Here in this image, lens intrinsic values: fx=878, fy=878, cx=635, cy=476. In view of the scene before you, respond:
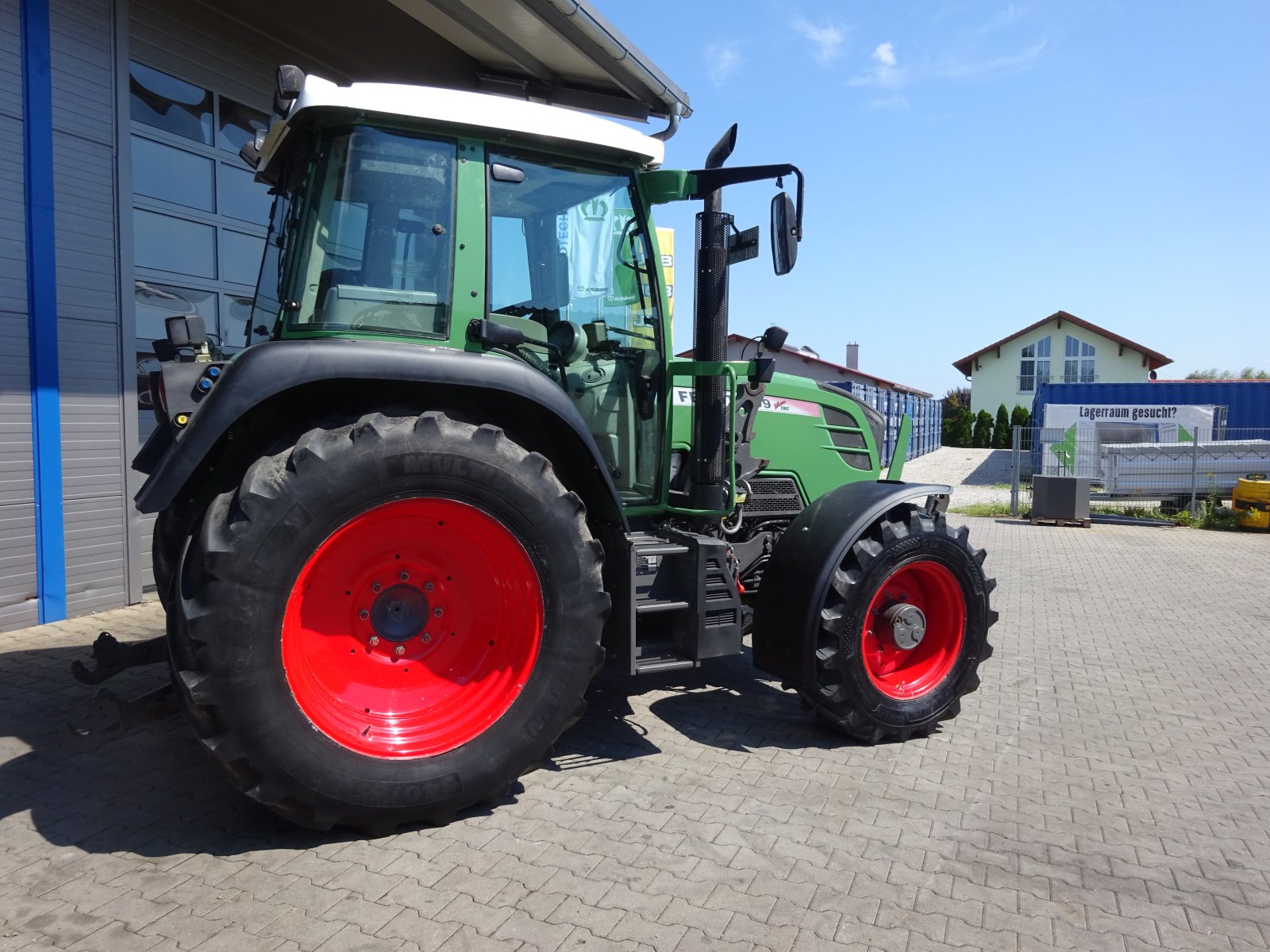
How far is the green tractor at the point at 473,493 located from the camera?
2.83m

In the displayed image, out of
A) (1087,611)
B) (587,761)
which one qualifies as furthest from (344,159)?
(1087,611)

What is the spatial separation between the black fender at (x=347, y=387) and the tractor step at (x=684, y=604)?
38cm

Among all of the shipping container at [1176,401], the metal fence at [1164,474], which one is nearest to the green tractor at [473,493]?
the metal fence at [1164,474]

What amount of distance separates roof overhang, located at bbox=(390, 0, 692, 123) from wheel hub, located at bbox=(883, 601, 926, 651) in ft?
15.7

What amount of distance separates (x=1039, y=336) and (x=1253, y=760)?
38.7m

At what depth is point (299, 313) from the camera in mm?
3279

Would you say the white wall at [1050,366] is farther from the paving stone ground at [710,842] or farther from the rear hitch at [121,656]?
the rear hitch at [121,656]

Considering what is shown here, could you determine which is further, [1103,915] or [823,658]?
[823,658]

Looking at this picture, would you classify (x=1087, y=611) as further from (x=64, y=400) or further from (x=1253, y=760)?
(x=64, y=400)

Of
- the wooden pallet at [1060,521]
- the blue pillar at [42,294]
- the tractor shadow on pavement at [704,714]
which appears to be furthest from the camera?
the wooden pallet at [1060,521]

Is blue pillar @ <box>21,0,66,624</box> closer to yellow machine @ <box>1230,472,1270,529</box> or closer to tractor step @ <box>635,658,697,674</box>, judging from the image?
tractor step @ <box>635,658,697,674</box>

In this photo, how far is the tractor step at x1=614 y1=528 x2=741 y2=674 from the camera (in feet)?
12.1

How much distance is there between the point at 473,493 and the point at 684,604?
1123 millimetres

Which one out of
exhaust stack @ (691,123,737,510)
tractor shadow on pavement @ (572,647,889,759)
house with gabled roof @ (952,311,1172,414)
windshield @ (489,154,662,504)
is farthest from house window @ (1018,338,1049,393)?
windshield @ (489,154,662,504)
